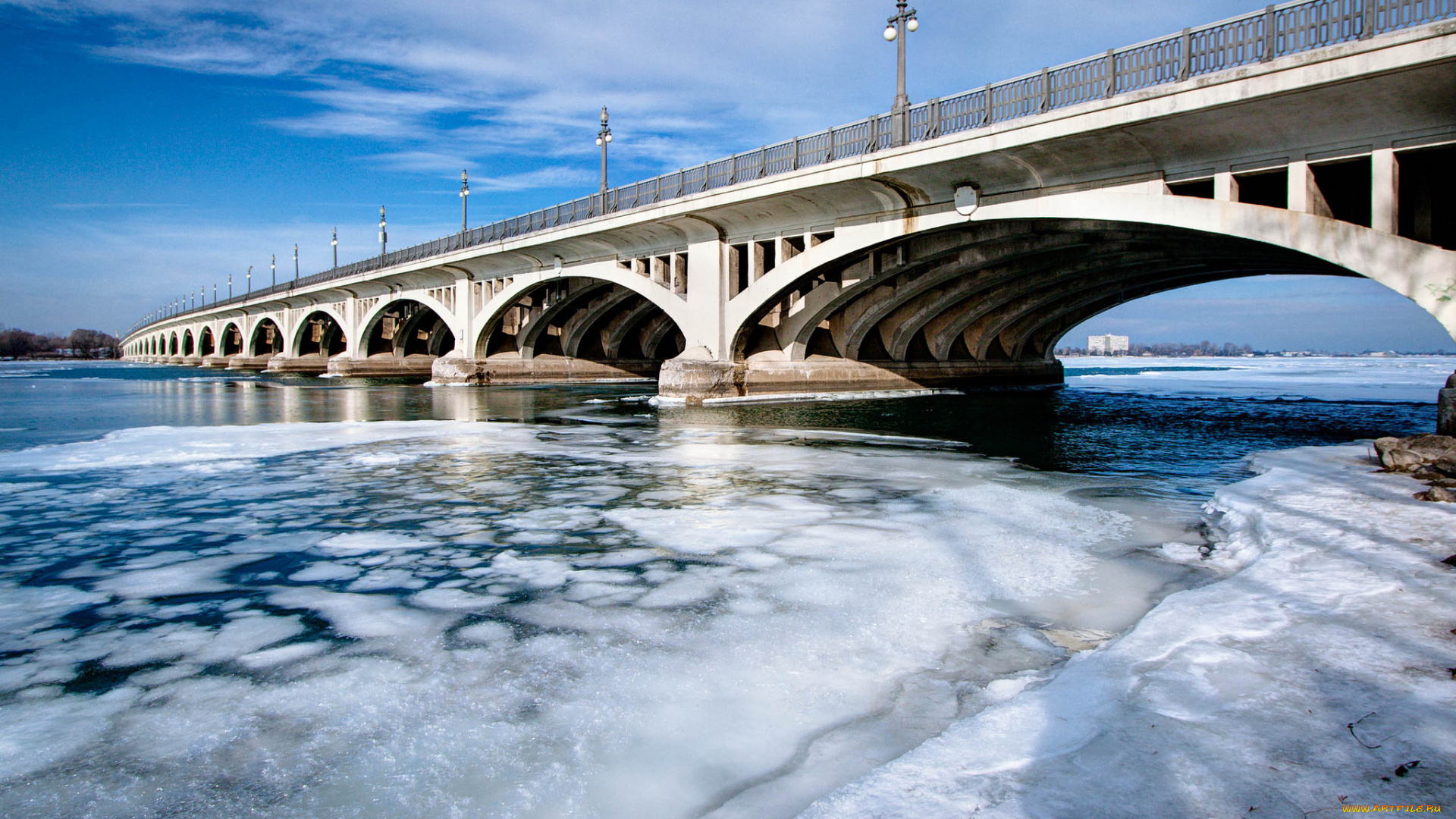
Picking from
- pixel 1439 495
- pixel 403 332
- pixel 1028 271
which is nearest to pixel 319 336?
pixel 403 332

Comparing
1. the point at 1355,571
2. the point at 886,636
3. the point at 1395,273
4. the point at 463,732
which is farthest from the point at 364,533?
the point at 1395,273

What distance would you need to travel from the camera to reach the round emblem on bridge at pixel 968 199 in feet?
64.5

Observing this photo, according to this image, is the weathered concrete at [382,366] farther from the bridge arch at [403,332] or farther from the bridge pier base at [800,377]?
the bridge pier base at [800,377]

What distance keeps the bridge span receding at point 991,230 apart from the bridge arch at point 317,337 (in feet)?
76.2

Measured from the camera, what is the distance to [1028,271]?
87.4 ft

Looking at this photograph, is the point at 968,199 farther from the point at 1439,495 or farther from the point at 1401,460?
the point at 1439,495

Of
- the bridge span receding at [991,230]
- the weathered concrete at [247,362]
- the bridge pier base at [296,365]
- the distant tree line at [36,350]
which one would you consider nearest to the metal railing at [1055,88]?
the bridge span receding at [991,230]

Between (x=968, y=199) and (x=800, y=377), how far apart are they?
10313 millimetres

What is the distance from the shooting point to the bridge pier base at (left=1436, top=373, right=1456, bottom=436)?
9570mm

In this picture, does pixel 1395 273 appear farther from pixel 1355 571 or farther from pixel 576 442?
pixel 576 442

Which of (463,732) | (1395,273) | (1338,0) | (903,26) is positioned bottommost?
(463,732)

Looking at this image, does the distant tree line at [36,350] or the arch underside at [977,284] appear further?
the distant tree line at [36,350]

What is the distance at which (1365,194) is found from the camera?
1628cm

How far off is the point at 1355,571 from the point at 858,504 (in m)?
4.30
